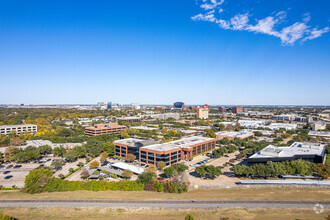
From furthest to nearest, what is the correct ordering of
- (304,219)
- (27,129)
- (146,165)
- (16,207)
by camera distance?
(27,129) → (146,165) → (16,207) → (304,219)

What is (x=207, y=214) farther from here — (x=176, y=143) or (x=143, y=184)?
(x=176, y=143)

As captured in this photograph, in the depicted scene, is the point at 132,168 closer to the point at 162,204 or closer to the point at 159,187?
the point at 159,187

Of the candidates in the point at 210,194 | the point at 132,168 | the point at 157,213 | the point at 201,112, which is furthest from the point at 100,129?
the point at 201,112

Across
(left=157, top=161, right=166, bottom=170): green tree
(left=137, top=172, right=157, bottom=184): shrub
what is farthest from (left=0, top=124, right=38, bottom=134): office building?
(left=137, top=172, right=157, bottom=184): shrub

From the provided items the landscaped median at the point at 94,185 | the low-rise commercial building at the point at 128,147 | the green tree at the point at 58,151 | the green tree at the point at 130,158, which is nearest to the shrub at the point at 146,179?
the landscaped median at the point at 94,185

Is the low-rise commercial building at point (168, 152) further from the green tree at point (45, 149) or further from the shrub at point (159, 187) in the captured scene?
the green tree at point (45, 149)

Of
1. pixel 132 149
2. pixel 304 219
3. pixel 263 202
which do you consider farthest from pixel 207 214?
pixel 132 149
